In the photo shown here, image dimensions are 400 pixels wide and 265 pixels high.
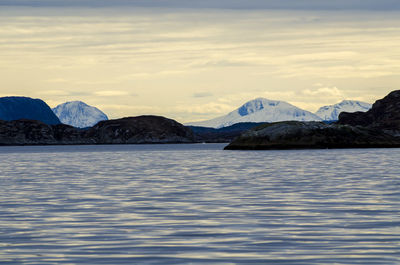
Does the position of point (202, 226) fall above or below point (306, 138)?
below

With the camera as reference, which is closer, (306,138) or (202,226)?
(202,226)

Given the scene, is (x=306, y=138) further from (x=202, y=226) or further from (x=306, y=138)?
(x=202, y=226)

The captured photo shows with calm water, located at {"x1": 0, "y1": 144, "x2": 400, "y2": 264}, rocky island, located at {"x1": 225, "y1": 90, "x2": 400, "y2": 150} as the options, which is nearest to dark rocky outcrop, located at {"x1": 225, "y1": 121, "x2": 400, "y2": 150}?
rocky island, located at {"x1": 225, "y1": 90, "x2": 400, "y2": 150}

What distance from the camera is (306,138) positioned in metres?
170

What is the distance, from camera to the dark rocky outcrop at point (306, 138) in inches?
6658

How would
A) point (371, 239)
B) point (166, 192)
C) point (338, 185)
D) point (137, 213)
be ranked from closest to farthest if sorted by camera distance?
point (371, 239) → point (137, 213) → point (166, 192) → point (338, 185)

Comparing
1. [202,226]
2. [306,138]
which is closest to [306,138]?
[306,138]

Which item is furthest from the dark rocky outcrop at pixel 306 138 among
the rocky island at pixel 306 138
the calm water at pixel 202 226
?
the calm water at pixel 202 226

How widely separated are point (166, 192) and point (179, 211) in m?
11.2

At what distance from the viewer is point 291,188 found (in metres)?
43.2

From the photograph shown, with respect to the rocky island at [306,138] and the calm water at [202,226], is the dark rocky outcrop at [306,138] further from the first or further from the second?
the calm water at [202,226]

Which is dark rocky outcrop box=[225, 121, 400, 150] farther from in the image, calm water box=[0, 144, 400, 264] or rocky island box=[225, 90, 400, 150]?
calm water box=[0, 144, 400, 264]

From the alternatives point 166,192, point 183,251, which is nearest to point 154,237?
point 183,251

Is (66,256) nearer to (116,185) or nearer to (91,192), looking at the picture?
(91,192)
